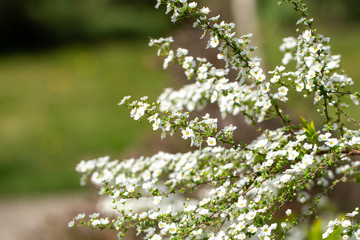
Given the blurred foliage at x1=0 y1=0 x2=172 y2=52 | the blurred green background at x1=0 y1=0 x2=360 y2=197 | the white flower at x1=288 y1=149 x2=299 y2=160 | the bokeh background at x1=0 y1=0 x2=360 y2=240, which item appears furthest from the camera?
the blurred foliage at x1=0 y1=0 x2=172 y2=52

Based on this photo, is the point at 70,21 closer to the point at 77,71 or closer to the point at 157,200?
the point at 77,71

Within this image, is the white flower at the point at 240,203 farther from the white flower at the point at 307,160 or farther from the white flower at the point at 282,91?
the white flower at the point at 282,91

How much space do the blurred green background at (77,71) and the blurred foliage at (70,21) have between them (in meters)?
0.03

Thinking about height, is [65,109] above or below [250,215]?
above

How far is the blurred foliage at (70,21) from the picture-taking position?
17.3 m

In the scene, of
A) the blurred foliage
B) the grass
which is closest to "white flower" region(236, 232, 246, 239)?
the grass

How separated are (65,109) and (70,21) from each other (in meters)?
7.18

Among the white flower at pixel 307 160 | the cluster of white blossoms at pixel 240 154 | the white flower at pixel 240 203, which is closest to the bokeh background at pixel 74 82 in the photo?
the cluster of white blossoms at pixel 240 154

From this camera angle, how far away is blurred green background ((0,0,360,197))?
8.71 metres

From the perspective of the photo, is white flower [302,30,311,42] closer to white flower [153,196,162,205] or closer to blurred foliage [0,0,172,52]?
white flower [153,196,162,205]

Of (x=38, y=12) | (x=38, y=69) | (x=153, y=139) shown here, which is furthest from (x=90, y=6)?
(x=153, y=139)

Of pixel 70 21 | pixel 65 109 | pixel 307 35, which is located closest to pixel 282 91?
pixel 307 35

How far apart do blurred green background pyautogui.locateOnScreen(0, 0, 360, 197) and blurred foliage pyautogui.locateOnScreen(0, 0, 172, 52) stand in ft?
0.10

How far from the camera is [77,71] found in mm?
15414
